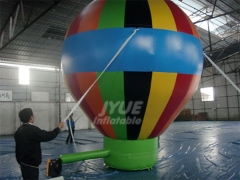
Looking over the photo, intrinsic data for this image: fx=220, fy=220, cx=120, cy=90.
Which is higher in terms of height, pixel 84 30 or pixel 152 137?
pixel 84 30

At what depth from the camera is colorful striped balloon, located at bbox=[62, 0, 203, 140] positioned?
117 inches

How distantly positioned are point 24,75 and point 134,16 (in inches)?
548

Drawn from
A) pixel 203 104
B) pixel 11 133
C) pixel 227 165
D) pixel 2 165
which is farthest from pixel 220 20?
pixel 11 133

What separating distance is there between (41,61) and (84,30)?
38.8 feet

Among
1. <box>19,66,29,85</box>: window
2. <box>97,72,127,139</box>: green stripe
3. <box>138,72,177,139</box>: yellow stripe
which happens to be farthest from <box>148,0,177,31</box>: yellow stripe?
<box>19,66,29,85</box>: window

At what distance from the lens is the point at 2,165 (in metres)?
4.58

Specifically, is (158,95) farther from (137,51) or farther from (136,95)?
(137,51)

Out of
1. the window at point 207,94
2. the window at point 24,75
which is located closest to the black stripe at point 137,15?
the window at point 24,75

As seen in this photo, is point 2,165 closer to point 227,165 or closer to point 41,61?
point 227,165

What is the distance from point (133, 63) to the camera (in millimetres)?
2963

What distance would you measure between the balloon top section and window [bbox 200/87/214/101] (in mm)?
16992

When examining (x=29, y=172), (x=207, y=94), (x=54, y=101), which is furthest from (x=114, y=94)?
(x=207, y=94)

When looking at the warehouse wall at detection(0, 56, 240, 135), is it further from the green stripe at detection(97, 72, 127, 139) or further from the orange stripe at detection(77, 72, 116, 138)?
the green stripe at detection(97, 72, 127, 139)

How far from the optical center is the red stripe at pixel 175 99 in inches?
125
